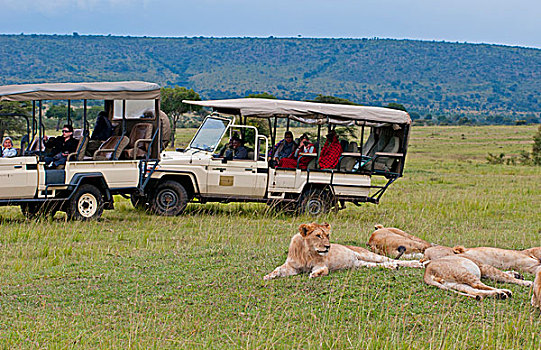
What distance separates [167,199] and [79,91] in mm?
2596

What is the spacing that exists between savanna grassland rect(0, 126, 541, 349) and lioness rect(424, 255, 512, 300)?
0.34ft

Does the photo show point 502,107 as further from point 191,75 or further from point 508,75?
point 191,75

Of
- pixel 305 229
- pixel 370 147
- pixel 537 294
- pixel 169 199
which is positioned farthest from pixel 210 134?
pixel 537 294

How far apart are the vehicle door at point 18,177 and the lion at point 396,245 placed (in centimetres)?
590

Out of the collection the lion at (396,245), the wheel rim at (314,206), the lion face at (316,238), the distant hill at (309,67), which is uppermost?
the distant hill at (309,67)

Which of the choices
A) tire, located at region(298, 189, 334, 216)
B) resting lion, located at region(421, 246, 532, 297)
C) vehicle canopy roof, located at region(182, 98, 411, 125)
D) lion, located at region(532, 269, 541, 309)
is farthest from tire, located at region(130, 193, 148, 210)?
lion, located at region(532, 269, 541, 309)

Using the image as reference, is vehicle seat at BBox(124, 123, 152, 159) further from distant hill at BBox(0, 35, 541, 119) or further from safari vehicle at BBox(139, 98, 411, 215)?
distant hill at BBox(0, 35, 541, 119)

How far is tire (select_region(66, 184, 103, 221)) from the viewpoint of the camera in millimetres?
12125

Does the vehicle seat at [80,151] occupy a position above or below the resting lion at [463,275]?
above

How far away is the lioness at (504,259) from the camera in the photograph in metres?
7.63

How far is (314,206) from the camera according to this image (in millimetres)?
13836

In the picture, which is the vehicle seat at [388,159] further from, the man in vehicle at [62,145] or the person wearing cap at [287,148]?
the man in vehicle at [62,145]

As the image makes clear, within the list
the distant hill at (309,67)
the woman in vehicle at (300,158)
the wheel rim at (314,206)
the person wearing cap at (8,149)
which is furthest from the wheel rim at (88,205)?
the distant hill at (309,67)

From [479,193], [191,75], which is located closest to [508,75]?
[191,75]
